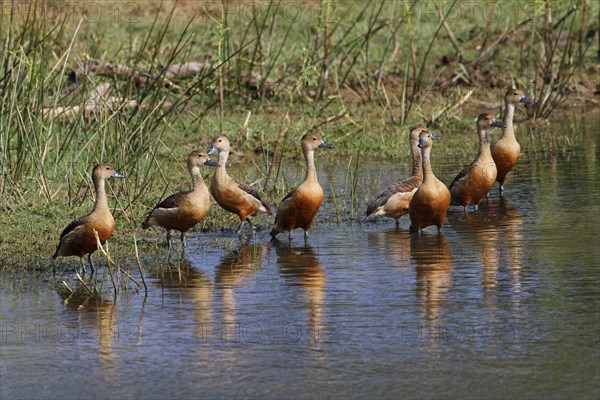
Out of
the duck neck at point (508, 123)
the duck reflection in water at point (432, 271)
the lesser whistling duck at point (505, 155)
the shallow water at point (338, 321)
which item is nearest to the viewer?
the shallow water at point (338, 321)

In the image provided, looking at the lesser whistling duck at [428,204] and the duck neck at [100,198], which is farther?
the lesser whistling duck at [428,204]

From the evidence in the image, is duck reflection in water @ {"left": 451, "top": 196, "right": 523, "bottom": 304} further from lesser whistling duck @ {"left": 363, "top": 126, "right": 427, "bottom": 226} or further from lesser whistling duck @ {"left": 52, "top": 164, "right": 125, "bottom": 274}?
lesser whistling duck @ {"left": 52, "top": 164, "right": 125, "bottom": 274}

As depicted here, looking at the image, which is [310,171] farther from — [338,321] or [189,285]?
[338,321]

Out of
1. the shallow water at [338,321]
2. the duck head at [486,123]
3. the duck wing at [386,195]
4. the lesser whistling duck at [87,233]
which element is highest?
the duck head at [486,123]

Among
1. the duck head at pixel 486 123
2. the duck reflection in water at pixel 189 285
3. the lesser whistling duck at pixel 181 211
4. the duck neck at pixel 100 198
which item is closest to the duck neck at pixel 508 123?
the duck head at pixel 486 123

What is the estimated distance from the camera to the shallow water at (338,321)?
6.50 metres

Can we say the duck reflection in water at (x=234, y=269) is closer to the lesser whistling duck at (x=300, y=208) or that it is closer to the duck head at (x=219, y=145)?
the lesser whistling duck at (x=300, y=208)

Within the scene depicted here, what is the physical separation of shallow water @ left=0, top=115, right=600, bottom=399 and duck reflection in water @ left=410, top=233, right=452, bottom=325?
2 cm

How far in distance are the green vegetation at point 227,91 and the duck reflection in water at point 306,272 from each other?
3.86ft

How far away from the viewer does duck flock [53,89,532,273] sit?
9.45 meters

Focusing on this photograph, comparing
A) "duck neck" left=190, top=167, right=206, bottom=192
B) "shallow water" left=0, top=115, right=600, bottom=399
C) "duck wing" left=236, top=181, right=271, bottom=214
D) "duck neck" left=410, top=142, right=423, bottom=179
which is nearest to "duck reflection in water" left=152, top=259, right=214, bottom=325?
"shallow water" left=0, top=115, right=600, bottom=399

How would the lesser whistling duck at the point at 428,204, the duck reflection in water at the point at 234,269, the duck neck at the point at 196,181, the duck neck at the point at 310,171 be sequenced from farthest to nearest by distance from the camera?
1. the duck neck at the point at 310,171
2. the duck neck at the point at 196,181
3. the lesser whistling duck at the point at 428,204
4. the duck reflection in water at the point at 234,269

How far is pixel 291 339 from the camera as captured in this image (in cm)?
732

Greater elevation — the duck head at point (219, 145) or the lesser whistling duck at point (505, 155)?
the duck head at point (219, 145)
